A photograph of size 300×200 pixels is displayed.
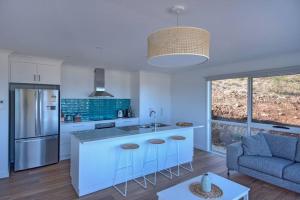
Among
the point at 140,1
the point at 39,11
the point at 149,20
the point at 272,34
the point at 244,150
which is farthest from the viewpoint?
the point at 244,150

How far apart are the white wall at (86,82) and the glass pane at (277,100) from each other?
3.64 metres

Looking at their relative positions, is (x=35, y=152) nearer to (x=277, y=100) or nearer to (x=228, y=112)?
(x=228, y=112)

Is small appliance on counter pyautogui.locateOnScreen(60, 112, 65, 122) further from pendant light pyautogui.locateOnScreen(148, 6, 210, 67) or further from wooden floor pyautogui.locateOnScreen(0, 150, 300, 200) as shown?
pendant light pyautogui.locateOnScreen(148, 6, 210, 67)

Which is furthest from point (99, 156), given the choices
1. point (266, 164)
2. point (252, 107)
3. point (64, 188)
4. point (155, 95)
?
point (252, 107)

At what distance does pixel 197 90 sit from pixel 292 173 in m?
3.00

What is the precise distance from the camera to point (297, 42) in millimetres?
2795

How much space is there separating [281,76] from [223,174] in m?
2.36


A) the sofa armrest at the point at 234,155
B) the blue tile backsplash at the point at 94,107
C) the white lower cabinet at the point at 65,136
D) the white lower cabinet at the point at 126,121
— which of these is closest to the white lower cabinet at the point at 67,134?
the white lower cabinet at the point at 65,136

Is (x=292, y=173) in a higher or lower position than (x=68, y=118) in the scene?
lower

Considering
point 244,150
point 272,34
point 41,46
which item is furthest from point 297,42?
point 41,46

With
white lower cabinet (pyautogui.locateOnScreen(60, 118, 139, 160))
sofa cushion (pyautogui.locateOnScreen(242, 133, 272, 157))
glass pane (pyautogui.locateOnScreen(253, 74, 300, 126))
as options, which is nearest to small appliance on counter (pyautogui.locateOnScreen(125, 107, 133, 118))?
white lower cabinet (pyautogui.locateOnScreen(60, 118, 139, 160))

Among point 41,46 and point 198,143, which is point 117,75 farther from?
point 198,143

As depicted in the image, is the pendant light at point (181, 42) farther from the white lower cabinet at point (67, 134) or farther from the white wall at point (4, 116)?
the white lower cabinet at point (67, 134)

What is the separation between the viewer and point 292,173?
108 inches
